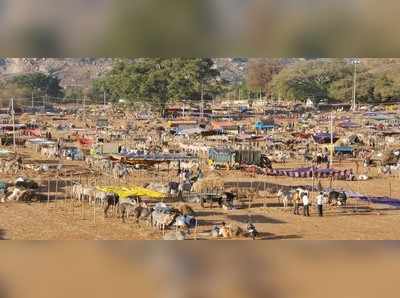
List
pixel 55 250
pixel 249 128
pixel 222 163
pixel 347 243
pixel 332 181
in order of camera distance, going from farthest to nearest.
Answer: pixel 249 128, pixel 222 163, pixel 332 181, pixel 347 243, pixel 55 250

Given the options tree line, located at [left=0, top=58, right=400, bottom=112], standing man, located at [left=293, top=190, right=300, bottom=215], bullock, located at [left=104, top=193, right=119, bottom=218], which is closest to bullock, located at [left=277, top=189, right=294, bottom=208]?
standing man, located at [left=293, top=190, right=300, bottom=215]

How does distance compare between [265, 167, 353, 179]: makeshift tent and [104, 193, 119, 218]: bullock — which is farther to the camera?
[265, 167, 353, 179]: makeshift tent

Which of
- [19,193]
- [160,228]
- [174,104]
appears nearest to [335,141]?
[19,193]

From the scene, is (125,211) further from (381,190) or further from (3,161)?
(3,161)

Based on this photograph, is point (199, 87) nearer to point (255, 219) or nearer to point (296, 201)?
point (296, 201)

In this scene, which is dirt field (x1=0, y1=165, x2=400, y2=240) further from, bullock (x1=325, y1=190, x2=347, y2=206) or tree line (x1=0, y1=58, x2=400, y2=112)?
tree line (x1=0, y1=58, x2=400, y2=112)

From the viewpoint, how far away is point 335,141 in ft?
41.1

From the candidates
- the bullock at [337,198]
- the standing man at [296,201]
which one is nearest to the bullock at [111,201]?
the standing man at [296,201]

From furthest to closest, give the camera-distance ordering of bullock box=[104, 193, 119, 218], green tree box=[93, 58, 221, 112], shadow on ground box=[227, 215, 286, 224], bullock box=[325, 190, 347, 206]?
green tree box=[93, 58, 221, 112] → bullock box=[325, 190, 347, 206] → bullock box=[104, 193, 119, 218] → shadow on ground box=[227, 215, 286, 224]

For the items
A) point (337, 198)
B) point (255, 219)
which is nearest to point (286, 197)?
point (337, 198)

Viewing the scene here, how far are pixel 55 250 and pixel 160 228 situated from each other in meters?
3.13

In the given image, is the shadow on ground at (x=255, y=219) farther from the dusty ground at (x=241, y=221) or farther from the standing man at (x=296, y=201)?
the standing man at (x=296, y=201)
